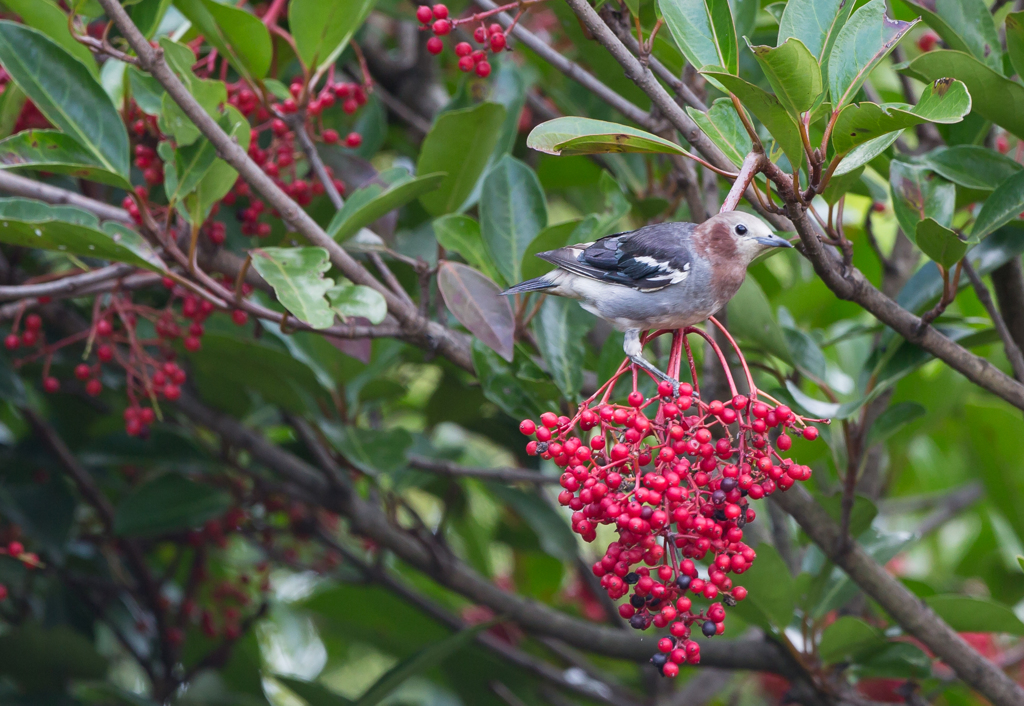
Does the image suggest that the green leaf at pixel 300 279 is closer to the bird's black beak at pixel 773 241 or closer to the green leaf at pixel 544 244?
the green leaf at pixel 544 244

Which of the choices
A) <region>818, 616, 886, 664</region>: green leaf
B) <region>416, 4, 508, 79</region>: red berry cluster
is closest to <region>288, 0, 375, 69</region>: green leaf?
<region>416, 4, 508, 79</region>: red berry cluster

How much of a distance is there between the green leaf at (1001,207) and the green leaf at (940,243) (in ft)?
0.17

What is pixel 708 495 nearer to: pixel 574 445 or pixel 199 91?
pixel 574 445

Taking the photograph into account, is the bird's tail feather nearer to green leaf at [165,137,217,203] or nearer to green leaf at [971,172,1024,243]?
green leaf at [165,137,217,203]

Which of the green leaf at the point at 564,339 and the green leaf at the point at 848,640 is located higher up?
the green leaf at the point at 564,339

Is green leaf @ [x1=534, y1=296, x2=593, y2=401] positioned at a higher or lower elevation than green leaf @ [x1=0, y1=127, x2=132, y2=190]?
lower

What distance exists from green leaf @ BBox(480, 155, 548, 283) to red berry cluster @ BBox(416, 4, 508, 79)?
255 millimetres

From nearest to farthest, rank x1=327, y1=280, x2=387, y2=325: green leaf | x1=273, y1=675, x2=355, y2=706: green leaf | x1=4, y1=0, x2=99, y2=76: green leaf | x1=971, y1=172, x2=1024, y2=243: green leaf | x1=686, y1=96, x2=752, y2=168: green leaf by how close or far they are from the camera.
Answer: x1=686, y1=96, x2=752, y2=168: green leaf
x1=971, y1=172, x2=1024, y2=243: green leaf
x1=327, y1=280, x2=387, y2=325: green leaf
x1=4, y1=0, x2=99, y2=76: green leaf
x1=273, y1=675, x2=355, y2=706: green leaf

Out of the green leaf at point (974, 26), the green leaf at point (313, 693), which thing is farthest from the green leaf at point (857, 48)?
the green leaf at point (313, 693)

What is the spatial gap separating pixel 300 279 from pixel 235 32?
0.69 meters

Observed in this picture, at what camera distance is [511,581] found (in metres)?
4.12

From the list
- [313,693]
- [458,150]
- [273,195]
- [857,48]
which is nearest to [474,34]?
[458,150]

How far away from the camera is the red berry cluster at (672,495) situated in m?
1.32

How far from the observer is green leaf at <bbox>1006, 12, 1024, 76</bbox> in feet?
5.44
